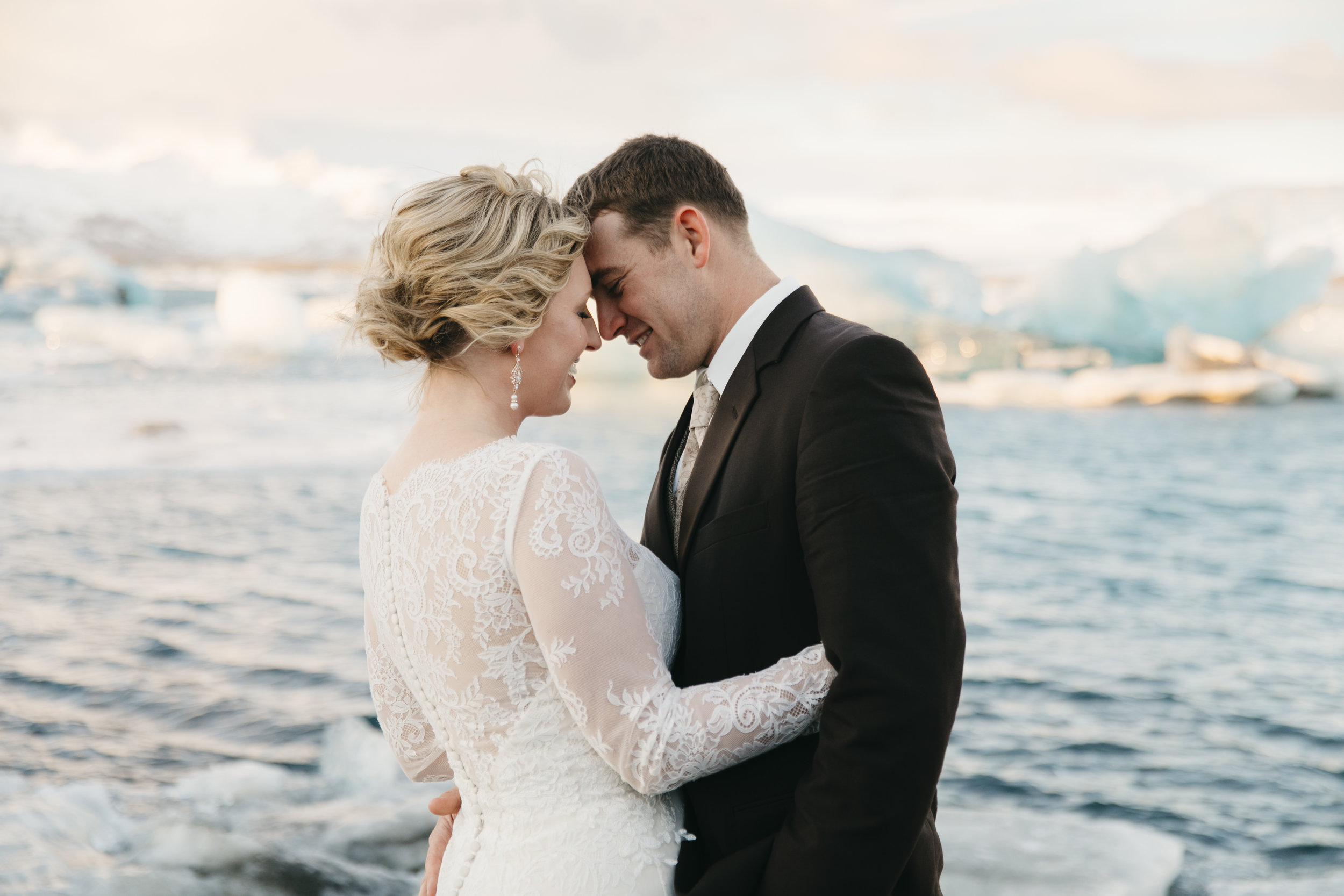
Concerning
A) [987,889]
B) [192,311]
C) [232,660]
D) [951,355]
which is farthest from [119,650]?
[192,311]

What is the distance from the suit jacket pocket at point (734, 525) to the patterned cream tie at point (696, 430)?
0.71ft

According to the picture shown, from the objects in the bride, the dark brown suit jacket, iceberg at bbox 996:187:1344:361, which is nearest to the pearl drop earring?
the bride

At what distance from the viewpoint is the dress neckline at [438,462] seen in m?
1.52

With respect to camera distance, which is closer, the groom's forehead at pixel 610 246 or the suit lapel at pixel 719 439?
the suit lapel at pixel 719 439

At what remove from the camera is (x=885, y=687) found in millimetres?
1336

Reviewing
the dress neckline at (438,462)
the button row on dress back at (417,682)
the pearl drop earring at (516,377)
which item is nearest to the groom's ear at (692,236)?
the pearl drop earring at (516,377)

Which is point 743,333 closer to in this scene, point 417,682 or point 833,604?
point 833,604

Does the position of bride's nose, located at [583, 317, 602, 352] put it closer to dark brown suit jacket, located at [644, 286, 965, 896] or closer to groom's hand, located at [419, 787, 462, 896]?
dark brown suit jacket, located at [644, 286, 965, 896]

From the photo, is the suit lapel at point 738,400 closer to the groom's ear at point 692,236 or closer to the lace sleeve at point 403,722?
the groom's ear at point 692,236

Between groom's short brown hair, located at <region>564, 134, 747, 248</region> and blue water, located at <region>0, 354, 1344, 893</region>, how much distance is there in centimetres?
406

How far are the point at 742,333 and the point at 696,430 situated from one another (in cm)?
20

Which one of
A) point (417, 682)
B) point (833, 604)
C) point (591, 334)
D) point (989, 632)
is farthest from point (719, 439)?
point (989, 632)

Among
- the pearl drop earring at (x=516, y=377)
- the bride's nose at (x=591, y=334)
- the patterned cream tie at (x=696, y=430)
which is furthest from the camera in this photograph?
the patterned cream tie at (x=696, y=430)

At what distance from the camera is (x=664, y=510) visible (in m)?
1.93
